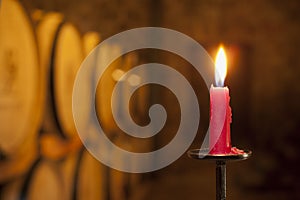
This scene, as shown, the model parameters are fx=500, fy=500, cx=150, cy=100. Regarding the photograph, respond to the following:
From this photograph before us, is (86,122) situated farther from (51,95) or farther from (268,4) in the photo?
(268,4)

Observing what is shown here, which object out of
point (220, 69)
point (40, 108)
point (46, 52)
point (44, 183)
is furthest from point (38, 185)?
point (220, 69)

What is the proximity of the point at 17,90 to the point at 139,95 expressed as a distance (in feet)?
5.61

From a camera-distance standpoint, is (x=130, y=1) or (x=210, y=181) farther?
(x=210, y=181)

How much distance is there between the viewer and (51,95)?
143 centimetres

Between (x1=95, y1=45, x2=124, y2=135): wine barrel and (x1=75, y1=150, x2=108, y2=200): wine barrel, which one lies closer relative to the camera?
(x1=75, y1=150, x2=108, y2=200): wine barrel

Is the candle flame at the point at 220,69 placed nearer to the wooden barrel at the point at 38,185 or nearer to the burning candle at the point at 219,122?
the burning candle at the point at 219,122

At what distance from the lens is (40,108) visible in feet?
4.45

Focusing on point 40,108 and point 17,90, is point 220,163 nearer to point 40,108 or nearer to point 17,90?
point 17,90

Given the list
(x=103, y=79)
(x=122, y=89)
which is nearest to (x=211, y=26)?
(x=122, y=89)

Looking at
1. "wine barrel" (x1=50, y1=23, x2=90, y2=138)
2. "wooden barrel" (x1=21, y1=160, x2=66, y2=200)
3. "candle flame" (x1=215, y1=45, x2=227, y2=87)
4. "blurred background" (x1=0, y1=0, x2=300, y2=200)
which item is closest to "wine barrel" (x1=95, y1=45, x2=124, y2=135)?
"blurred background" (x1=0, y1=0, x2=300, y2=200)

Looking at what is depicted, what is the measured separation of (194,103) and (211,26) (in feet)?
2.12

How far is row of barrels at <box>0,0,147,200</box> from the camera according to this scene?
1152mm

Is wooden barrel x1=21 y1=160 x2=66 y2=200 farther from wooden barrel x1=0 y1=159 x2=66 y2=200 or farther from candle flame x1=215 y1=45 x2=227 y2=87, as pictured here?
candle flame x1=215 y1=45 x2=227 y2=87

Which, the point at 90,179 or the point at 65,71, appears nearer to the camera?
the point at 65,71
